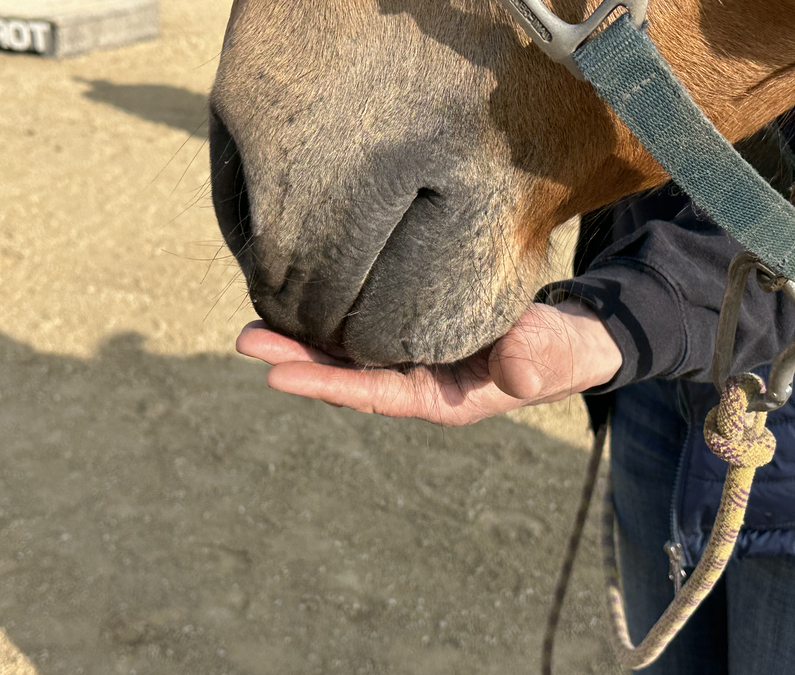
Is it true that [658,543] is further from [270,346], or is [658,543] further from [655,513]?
[270,346]

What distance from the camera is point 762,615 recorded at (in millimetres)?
1113

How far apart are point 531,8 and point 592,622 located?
2.02 m

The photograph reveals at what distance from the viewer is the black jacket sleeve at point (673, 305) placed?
40.3 inches

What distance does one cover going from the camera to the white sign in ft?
17.2

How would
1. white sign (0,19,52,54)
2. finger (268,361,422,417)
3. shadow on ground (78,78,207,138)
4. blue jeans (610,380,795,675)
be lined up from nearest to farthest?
finger (268,361,422,417)
blue jeans (610,380,795,675)
shadow on ground (78,78,207,138)
white sign (0,19,52,54)

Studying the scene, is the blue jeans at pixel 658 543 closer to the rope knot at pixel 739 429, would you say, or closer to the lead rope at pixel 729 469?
the lead rope at pixel 729 469

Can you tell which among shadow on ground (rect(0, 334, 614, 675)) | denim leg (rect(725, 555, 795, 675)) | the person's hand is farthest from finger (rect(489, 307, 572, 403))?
shadow on ground (rect(0, 334, 614, 675))

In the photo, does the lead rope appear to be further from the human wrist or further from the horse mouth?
the horse mouth

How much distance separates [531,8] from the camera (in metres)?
0.70

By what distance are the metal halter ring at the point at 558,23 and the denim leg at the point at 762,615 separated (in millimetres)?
771

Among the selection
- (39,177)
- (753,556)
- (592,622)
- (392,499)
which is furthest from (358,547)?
(39,177)

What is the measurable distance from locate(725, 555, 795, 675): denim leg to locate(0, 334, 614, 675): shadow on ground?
1104mm

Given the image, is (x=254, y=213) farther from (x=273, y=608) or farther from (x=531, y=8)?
(x=273, y=608)

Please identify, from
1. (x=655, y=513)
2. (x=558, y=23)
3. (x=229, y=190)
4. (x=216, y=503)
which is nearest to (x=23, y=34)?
(x=216, y=503)
